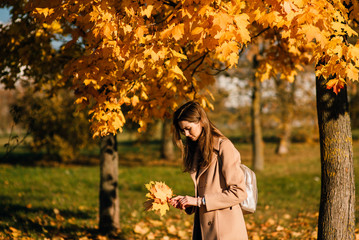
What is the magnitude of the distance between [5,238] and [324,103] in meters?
4.43

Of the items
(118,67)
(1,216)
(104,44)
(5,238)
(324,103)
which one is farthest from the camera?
(1,216)

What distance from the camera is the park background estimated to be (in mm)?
5738

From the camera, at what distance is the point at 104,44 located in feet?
10.7

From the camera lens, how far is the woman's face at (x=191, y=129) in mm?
2713

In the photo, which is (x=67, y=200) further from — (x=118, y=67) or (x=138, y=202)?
(x=118, y=67)

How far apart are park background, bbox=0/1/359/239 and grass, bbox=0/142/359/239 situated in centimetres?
2

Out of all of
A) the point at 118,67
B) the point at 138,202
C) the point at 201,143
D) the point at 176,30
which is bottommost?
the point at 138,202

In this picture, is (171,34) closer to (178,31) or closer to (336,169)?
(178,31)

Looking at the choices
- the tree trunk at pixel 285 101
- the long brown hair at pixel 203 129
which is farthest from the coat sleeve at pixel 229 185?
the tree trunk at pixel 285 101

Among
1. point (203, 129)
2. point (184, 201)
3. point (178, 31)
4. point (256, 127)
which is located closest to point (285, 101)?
point (256, 127)

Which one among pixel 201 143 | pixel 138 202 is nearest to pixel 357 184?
pixel 138 202

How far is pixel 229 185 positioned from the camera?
101 inches

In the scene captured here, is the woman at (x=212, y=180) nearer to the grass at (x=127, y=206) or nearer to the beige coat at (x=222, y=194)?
the beige coat at (x=222, y=194)

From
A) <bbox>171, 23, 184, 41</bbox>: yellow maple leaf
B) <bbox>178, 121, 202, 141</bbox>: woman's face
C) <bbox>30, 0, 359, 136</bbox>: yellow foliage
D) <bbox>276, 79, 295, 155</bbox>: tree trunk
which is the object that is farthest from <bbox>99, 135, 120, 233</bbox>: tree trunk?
<bbox>276, 79, 295, 155</bbox>: tree trunk
